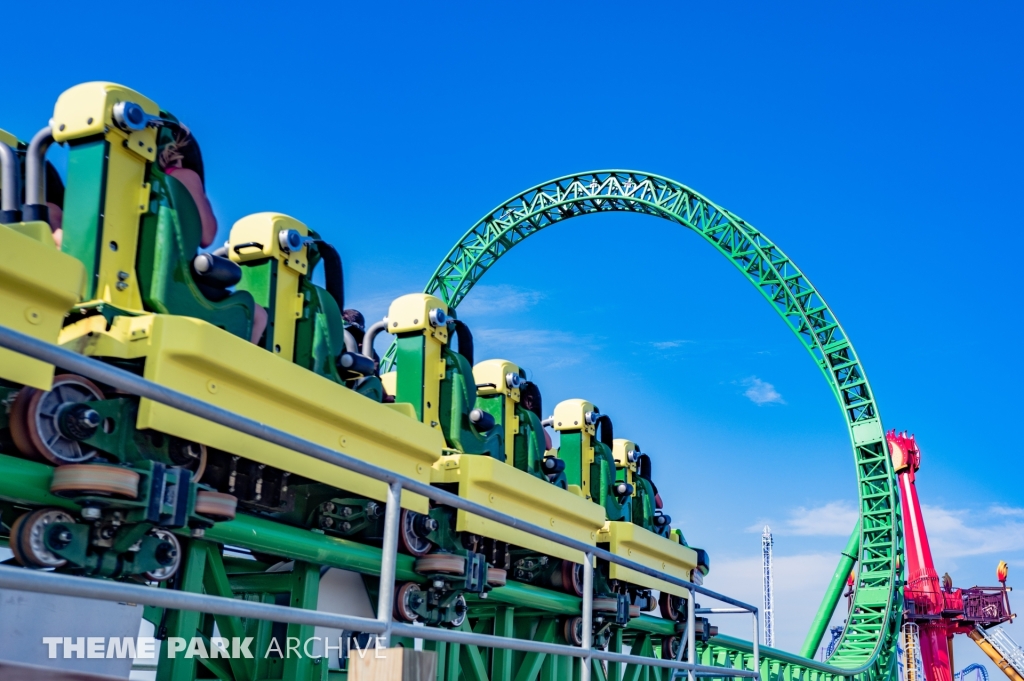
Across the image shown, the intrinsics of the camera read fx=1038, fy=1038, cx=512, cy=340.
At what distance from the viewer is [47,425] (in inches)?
131

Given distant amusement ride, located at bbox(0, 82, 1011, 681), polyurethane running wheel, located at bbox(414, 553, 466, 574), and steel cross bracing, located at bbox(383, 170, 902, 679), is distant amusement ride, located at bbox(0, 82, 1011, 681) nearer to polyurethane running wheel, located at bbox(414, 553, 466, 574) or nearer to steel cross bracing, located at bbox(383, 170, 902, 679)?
polyurethane running wheel, located at bbox(414, 553, 466, 574)

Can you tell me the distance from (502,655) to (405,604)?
1012mm

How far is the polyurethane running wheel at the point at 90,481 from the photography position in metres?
3.22

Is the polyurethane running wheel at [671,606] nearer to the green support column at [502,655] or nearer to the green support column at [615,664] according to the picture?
the green support column at [615,664]

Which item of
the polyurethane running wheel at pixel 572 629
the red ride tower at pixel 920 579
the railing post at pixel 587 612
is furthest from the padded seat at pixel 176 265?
the red ride tower at pixel 920 579

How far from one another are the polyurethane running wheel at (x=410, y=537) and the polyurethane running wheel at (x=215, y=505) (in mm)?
1469

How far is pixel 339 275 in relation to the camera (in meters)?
5.18

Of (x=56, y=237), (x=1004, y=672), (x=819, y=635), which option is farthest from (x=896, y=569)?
(x=56, y=237)

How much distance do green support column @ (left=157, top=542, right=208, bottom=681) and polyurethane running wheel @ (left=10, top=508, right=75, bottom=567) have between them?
549 millimetres

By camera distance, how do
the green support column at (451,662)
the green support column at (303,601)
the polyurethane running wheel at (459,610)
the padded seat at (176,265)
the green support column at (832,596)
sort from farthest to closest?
the green support column at (832,596), the polyurethane running wheel at (459,610), the green support column at (451,662), the green support column at (303,601), the padded seat at (176,265)

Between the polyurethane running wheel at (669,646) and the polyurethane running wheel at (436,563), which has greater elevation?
the polyurethane running wheel at (436,563)

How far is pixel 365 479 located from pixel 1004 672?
24.9 metres

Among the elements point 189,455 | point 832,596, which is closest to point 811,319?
point 832,596

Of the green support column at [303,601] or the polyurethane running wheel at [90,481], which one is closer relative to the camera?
the polyurethane running wheel at [90,481]
